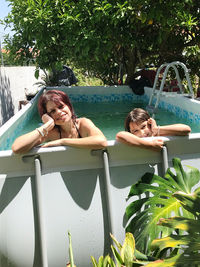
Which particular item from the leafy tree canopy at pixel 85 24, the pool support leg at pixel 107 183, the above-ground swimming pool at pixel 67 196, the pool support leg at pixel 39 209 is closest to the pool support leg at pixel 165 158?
the above-ground swimming pool at pixel 67 196

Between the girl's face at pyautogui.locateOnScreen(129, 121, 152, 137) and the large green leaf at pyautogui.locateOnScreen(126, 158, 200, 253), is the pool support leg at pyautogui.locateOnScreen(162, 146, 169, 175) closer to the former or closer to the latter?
the large green leaf at pyautogui.locateOnScreen(126, 158, 200, 253)

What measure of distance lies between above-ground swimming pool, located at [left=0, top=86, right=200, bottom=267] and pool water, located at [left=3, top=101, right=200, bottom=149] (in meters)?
2.83

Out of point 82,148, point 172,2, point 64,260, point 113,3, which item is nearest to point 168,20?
point 172,2

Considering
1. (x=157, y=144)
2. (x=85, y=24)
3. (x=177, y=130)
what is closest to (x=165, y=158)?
(x=157, y=144)

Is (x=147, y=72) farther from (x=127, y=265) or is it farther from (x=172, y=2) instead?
(x=127, y=265)

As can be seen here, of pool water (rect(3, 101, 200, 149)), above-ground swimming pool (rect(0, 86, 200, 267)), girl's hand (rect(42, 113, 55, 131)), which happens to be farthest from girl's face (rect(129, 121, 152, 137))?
pool water (rect(3, 101, 200, 149))

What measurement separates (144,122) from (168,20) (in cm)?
497

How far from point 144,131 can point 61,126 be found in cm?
83

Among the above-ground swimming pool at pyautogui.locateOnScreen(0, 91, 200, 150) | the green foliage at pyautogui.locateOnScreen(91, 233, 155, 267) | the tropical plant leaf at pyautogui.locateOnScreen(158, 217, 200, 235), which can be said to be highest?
the tropical plant leaf at pyautogui.locateOnScreen(158, 217, 200, 235)

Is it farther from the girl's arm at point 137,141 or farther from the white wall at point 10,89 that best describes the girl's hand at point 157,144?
the white wall at point 10,89

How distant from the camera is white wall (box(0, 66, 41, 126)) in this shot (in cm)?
920

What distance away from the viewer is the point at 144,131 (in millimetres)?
2623

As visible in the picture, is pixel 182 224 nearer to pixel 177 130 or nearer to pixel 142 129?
pixel 177 130

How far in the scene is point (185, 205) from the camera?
4.73ft
